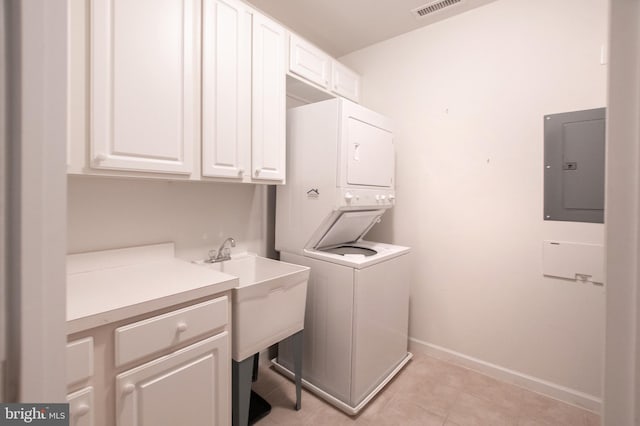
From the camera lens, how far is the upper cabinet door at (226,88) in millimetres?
1533

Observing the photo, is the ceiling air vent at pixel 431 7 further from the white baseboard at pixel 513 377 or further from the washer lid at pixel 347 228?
the white baseboard at pixel 513 377

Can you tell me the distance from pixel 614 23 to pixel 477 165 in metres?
1.95

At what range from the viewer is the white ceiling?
7.03 ft

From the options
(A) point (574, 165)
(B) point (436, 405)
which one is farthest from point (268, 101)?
(B) point (436, 405)

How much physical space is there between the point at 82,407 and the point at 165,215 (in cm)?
105

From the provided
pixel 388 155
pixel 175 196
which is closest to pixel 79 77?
pixel 175 196

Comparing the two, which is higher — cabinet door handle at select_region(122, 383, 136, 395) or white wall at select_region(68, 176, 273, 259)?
white wall at select_region(68, 176, 273, 259)

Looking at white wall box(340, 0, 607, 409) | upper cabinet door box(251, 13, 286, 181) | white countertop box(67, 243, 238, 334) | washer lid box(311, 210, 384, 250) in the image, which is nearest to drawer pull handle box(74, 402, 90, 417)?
white countertop box(67, 243, 238, 334)

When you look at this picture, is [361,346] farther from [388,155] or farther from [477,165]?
[477,165]

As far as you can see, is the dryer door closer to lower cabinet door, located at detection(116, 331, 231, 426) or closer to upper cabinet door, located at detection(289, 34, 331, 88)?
upper cabinet door, located at detection(289, 34, 331, 88)

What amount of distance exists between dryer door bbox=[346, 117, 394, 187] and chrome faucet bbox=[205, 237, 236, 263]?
36.7 inches

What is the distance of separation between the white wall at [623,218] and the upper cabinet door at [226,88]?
1.53m

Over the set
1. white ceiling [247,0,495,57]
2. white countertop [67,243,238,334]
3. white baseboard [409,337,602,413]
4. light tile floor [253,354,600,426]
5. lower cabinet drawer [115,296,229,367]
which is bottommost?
light tile floor [253,354,600,426]

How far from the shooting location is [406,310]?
7.57ft
